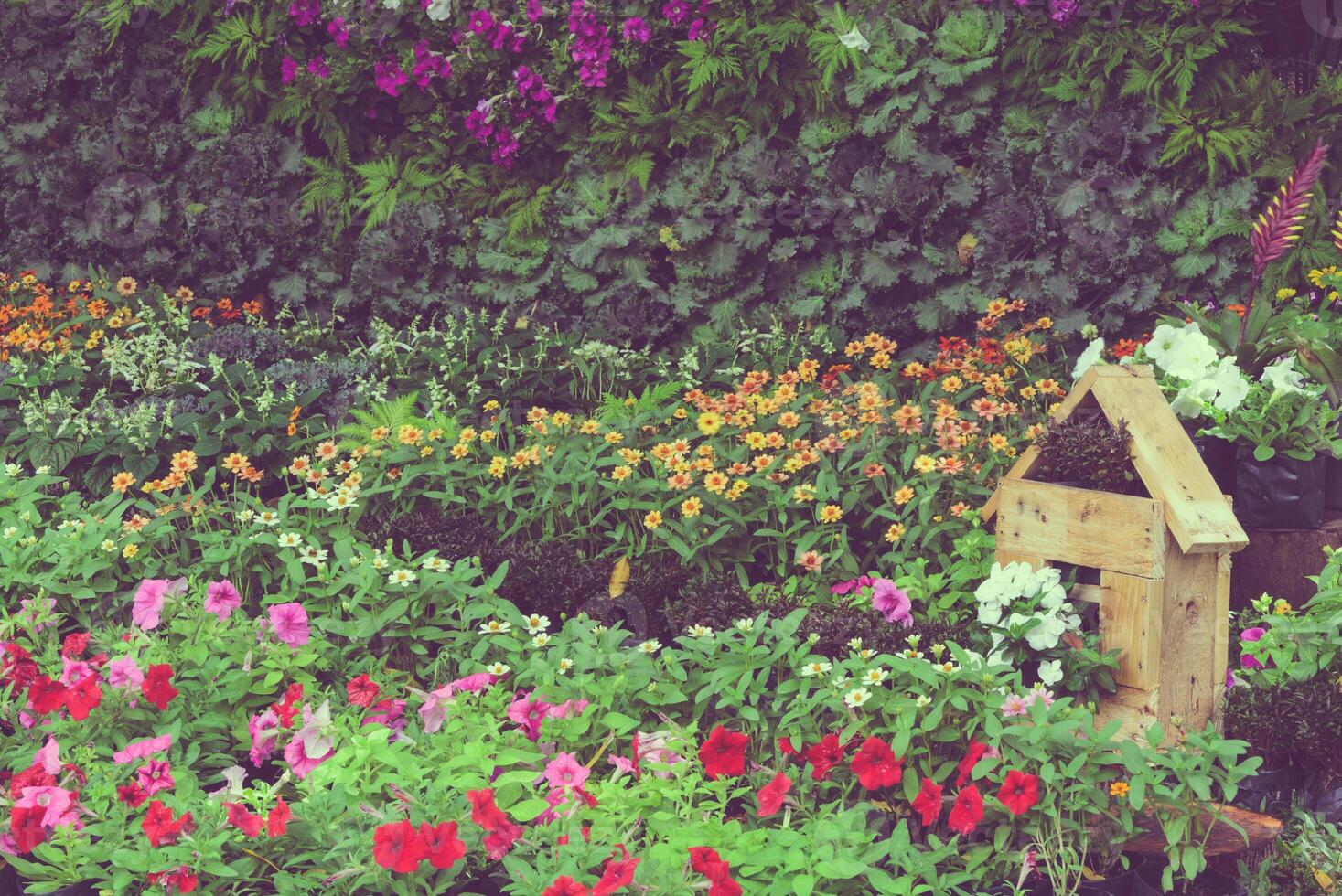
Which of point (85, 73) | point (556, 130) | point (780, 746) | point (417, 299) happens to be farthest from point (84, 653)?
point (85, 73)

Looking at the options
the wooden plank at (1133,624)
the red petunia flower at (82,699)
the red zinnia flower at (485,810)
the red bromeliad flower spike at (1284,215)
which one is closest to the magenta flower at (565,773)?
the red zinnia flower at (485,810)

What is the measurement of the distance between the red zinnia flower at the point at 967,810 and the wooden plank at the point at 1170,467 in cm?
86

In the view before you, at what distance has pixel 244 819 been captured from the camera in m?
2.11

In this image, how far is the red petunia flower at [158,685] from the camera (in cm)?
247

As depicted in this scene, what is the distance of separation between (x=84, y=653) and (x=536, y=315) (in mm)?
2527

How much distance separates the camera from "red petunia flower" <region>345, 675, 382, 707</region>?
8.36 ft

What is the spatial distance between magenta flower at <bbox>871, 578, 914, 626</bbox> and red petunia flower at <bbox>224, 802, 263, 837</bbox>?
145 cm

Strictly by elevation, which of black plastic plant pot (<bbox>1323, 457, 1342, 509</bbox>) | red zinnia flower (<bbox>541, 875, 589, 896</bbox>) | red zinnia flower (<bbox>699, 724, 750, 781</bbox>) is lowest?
red zinnia flower (<bbox>541, 875, 589, 896</bbox>)

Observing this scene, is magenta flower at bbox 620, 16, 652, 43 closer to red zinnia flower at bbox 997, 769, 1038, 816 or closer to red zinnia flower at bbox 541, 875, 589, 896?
red zinnia flower at bbox 997, 769, 1038, 816

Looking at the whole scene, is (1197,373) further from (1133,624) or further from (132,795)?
(132,795)

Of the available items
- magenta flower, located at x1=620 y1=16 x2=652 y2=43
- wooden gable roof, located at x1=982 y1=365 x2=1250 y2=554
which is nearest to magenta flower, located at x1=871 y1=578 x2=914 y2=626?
wooden gable roof, located at x1=982 y1=365 x2=1250 y2=554

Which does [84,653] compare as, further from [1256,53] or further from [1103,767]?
[1256,53]

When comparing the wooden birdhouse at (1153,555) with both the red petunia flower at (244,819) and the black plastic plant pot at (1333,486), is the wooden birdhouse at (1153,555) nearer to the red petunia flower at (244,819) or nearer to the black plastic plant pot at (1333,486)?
the black plastic plant pot at (1333,486)

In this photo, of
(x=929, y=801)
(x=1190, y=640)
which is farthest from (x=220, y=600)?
(x=1190, y=640)
